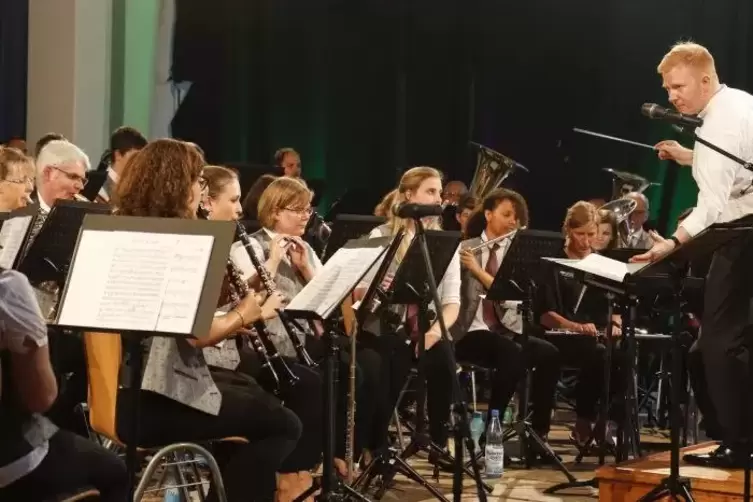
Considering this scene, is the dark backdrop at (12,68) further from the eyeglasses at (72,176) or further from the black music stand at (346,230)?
the black music stand at (346,230)

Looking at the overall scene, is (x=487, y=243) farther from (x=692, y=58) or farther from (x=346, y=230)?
(x=692, y=58)

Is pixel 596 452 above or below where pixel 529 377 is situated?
below

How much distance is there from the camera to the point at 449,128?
10.7 metres

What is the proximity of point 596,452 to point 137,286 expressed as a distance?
13.4 ft

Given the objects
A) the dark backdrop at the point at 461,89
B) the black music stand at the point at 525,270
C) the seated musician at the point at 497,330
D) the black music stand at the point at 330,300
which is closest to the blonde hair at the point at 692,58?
the black music stand at the point at 330,300

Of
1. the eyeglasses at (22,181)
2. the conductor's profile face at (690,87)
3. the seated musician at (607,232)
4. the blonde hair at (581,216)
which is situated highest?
the conductor's profile face at (690,87)

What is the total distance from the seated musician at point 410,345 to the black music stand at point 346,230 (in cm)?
7

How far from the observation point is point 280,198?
4.92 metres

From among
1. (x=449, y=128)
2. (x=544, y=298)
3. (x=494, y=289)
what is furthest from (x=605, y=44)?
(x=494, y=289)

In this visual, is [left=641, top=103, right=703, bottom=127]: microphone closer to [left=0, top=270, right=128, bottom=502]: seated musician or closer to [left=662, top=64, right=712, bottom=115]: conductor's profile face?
[left=662, top=64, right=712, bottom=115]: conductor's profile face

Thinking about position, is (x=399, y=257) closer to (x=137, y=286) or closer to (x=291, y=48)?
(x=137, y=286)

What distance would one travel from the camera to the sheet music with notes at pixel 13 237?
412cm

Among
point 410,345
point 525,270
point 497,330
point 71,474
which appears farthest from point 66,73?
point 71,474

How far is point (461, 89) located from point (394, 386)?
551 centimetres
